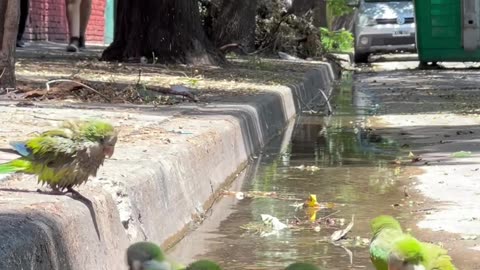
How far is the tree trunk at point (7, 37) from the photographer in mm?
8086

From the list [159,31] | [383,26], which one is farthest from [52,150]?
[383,26]

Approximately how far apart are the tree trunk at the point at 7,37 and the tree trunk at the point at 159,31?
16.1ft

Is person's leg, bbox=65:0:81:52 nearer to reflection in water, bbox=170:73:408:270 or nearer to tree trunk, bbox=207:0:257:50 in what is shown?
tree trunk, bbox=207:0:257:50

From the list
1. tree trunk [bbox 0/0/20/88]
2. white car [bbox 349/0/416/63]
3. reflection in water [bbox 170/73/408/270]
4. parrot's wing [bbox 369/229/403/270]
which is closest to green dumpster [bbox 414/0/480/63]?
white car [bbox 349/0/416/63]

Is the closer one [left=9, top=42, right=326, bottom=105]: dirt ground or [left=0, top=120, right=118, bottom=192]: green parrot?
[left=0, top=120, right=118, bottom=192]: green parrot

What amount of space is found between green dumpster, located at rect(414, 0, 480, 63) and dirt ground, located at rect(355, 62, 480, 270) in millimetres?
1645

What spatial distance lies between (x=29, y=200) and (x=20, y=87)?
16.4 feet

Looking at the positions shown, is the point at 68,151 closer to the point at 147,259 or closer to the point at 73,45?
the point at 147,259

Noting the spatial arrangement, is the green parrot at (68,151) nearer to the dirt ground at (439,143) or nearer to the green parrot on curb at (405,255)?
the green parrot on curb at (405,255)

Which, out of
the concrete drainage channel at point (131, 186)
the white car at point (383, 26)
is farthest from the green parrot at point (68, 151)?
the white car at point (383, 26)

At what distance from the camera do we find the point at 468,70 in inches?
854

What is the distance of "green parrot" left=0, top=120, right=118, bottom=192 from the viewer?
134 inches

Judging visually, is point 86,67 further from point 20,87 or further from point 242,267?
point 242,267

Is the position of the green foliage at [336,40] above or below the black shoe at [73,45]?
below
